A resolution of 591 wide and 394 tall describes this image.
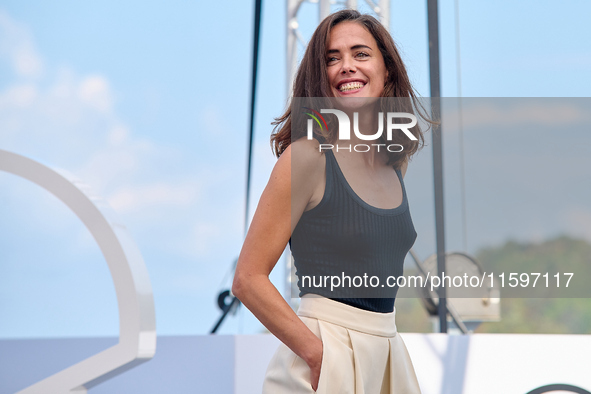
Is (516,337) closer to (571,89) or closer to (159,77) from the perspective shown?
(571,89)

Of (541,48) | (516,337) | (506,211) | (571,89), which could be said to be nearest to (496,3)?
(541,48)

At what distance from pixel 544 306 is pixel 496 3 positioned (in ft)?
4.54

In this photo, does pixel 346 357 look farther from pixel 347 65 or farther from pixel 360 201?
pixel 347 65

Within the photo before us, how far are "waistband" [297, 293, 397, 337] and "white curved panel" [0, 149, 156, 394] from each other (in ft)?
1.77

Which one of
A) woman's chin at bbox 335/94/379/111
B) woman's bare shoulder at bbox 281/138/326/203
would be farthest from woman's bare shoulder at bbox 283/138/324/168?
woman's chin at bbox 335/94/379/111

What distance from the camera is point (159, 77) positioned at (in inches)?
1316

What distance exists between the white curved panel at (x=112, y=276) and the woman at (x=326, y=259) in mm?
492

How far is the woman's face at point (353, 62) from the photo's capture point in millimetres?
1137

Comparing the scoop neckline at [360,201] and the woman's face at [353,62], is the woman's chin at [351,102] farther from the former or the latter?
the scoop neckline at [360,201]

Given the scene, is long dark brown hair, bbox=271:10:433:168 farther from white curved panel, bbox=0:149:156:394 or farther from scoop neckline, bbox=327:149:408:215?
white curved panel, bbox=0:149:156:394

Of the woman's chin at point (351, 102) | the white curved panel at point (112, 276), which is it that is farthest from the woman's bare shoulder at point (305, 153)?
the white curved panel at point (112, 276)

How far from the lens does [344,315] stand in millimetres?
1003

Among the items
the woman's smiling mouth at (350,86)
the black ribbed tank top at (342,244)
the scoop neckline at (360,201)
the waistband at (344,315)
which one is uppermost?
the woman's smiling mouth at (350,86)

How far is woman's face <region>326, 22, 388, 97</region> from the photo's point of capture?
1137 mm
